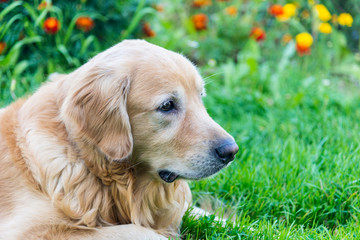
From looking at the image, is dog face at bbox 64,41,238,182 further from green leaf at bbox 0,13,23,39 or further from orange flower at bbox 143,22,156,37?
orange flower at bbox 143,22,156,37

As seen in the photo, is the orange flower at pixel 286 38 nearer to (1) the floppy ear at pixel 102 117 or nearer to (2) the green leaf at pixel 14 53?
(2) the green leaf at pixel 14 53

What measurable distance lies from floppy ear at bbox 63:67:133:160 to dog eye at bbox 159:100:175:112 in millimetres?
218

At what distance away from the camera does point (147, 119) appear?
281 cm

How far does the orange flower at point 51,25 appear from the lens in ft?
16.6

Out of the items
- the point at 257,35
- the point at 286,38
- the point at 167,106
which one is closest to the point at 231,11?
the point at 257,35

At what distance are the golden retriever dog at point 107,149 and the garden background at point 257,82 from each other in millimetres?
519

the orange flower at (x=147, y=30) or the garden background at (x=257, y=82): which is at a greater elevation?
the orange flower at (x=147, y=30)

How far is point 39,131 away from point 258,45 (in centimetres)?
460

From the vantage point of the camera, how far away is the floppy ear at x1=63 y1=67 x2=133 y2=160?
2.74m

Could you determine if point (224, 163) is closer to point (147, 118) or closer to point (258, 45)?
point (147, 118)

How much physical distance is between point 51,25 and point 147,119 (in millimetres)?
2750

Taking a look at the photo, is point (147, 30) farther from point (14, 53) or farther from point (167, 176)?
point (167, 176)

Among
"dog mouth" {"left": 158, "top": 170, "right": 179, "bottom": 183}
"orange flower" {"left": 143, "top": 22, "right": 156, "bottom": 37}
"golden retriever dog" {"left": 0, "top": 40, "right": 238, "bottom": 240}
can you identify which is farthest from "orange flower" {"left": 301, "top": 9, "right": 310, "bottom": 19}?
"dog mouth" {"left": 158, "top": 170, "right": 179, "bottom": 183}

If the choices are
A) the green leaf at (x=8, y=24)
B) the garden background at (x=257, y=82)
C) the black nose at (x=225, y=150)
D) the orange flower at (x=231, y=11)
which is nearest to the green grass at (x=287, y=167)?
the garden background at (x=257, y=82)
